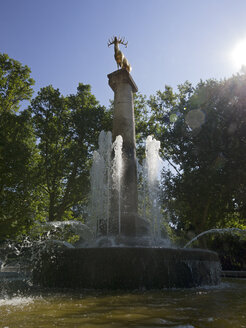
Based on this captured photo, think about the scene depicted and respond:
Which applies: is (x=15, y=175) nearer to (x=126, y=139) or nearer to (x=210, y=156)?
(x=126, y=139)

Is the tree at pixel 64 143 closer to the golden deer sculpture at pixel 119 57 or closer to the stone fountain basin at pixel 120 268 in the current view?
the golden deer sculpture at pixel 119 57

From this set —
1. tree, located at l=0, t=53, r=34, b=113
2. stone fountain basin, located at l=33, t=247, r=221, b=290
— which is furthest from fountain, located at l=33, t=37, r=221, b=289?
tree, located at l=0, t=53, r=34, b=113

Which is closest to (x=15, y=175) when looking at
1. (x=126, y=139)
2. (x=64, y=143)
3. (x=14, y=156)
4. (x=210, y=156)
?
(x=14, y=156)

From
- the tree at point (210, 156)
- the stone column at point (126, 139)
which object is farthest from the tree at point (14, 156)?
the tree at point (210, 156)

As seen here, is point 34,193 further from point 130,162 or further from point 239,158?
point 239,158

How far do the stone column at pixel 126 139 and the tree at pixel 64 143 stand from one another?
7.50 meters

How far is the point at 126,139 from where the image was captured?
11094mm

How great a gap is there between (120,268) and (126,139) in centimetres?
620

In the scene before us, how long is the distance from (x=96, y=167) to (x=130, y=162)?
2.53 metres

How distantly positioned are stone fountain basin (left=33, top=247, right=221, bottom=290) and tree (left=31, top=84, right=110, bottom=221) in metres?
11.5

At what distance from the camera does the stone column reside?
9.50 meters

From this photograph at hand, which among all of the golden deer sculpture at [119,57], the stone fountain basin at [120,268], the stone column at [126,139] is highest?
the golden deer sculpture at [119,57]

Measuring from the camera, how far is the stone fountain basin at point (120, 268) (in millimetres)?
5750

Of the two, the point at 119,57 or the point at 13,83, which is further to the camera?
the point at 13,83
